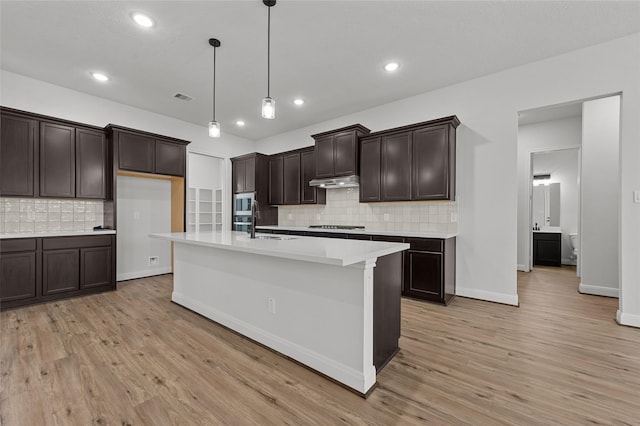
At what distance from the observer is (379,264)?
1989mm

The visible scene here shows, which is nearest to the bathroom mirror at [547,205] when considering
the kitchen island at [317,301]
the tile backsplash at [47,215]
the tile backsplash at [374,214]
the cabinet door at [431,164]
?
the tile backsplash at [374,214]

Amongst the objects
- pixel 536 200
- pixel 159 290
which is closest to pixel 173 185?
pixel 159 290

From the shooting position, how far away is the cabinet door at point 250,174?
233 inches

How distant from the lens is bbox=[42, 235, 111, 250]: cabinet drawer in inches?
145

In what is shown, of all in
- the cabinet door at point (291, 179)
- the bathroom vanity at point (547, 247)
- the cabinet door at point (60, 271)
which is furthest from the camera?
the bathroom vanity at point (547, 247)

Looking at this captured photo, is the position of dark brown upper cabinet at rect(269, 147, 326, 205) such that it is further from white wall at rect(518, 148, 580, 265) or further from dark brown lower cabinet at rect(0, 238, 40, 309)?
Answer: white wall at rect(518, 148, 580, 265)

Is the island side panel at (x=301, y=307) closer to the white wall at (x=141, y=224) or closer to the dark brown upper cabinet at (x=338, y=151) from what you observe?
the dark brown upper cabinet at (x=338, y=151)

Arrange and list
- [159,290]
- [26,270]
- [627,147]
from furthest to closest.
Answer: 1. [159,290]
2. [26,270]
3. [627,147]

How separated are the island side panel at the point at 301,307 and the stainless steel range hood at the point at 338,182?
7.95 ft

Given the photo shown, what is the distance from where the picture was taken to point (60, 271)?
12.4 feet

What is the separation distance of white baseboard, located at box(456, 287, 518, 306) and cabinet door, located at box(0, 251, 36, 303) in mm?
5657

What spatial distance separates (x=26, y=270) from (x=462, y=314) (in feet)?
17.7

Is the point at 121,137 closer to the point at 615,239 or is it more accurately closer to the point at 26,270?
the point at 26,270

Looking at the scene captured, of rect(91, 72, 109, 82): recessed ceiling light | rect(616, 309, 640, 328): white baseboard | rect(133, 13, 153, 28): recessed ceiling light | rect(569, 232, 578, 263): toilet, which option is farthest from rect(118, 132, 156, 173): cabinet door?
rect(569, 232, 578, 263): toilet
